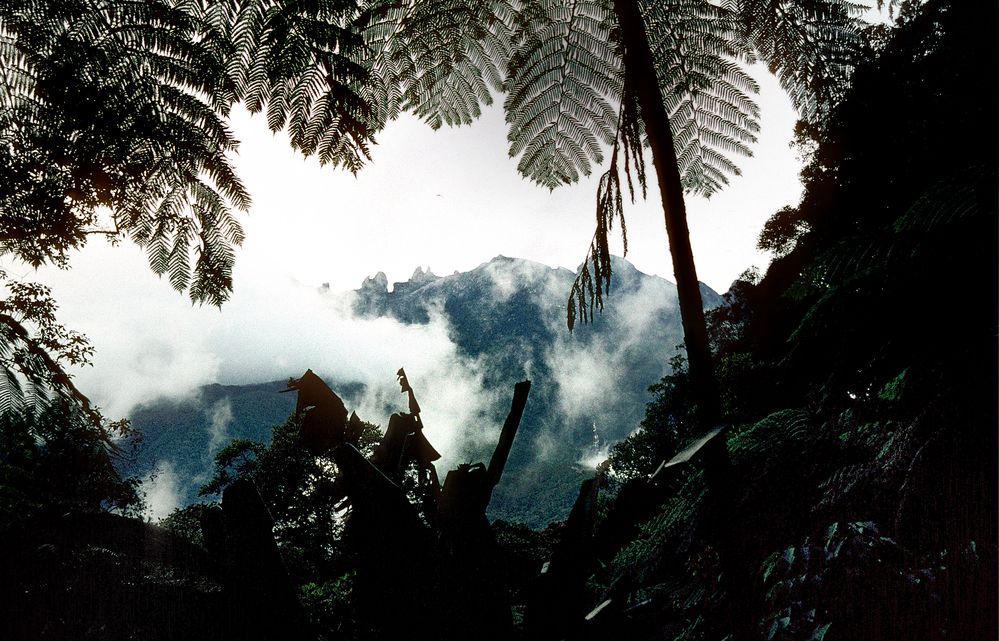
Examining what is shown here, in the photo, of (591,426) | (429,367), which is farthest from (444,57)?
(429,367)

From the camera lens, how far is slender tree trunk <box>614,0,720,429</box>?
5.60 feet

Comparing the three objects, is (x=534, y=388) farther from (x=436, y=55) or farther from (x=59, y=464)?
(x=436, y=55)

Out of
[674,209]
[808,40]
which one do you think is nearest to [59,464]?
[674,209]

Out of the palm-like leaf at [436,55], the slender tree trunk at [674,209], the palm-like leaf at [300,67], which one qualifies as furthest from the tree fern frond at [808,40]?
the palm-like leaf at [300,67]

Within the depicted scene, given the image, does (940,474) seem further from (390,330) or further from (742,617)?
(390,330)

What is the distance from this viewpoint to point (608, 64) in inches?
104

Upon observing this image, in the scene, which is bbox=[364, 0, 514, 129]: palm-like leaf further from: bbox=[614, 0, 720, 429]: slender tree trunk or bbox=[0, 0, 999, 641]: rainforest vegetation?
bbox=[614, 0, 720, 429]: slender tree trunk

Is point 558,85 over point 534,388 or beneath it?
beneath

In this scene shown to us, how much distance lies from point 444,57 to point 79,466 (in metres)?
22.1

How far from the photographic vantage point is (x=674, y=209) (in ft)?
6.01

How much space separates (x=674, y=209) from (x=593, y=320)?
65cm

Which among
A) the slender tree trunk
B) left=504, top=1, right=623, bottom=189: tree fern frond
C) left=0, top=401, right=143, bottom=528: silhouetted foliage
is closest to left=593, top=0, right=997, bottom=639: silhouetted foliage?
the slender tree trunk

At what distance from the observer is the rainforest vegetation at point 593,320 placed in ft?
3.25

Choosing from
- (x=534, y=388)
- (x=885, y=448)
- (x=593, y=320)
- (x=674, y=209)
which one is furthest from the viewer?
(x=534, y=388)
